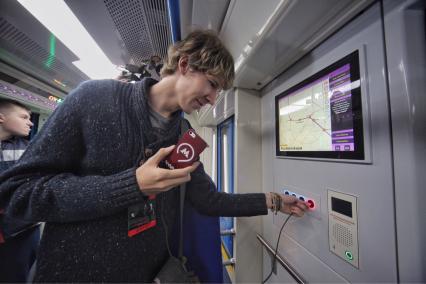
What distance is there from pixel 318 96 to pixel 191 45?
2.31 ft

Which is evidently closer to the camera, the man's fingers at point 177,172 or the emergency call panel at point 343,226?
the man's fingers at point 177,172

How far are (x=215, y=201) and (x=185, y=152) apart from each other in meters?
0.50

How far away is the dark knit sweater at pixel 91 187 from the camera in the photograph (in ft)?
1.66

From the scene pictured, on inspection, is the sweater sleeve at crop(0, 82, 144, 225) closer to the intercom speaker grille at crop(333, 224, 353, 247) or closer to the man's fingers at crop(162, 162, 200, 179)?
the man's fingers at crop(162, 162, 200, 179)

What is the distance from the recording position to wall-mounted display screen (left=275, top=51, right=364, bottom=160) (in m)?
0.67

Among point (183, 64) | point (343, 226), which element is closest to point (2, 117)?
point (183, 64)

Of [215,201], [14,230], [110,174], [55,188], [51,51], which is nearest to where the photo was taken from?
[55,188]

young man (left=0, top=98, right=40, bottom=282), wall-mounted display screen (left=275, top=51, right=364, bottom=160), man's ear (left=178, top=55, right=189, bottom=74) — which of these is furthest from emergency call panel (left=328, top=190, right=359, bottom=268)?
young man (left=0, top=98, right=40, bottom=282)

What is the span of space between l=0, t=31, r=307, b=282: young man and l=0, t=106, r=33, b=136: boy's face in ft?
7.12

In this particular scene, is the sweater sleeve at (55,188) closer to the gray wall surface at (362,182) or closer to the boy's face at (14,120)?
the gray wall surface at (362,182)

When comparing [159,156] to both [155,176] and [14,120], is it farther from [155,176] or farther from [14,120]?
[14,120]

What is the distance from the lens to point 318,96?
85cm

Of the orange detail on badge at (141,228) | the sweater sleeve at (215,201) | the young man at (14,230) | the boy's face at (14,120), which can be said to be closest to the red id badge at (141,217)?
the orange detail on badge at (141,228)

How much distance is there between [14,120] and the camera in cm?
190
